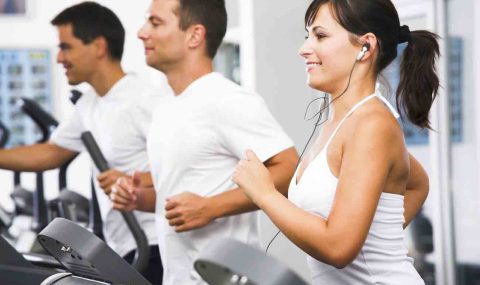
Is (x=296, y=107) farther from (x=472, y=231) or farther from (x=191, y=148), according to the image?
(x=191, y=148)

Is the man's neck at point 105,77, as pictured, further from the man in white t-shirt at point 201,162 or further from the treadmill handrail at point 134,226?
the man in white t-shirt at point 201,162

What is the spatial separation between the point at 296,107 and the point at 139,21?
345 cm

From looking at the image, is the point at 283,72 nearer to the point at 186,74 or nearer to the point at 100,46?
the point at 100,46

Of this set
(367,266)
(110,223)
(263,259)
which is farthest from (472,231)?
(263,259)

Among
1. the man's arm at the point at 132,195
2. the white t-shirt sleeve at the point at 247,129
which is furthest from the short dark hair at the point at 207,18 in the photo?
the man's arm at the point at 132,195

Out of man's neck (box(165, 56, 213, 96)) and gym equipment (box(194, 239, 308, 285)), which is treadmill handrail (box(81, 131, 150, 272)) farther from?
gym equipment (box(194, 239, 308, 285))

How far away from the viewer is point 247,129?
9.18ft

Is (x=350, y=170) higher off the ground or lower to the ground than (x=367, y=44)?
lower

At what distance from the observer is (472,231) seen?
5289mm

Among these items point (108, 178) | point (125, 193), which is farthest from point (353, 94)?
point (108, 178)

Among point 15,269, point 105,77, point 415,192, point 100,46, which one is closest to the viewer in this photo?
point 415,192

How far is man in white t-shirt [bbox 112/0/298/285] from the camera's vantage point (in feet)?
9.13

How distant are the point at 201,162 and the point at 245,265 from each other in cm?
156

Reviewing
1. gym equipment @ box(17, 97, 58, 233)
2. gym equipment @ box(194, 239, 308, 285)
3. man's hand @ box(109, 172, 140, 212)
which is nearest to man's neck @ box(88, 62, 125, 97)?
man's hand @ box(109, 172, 140, 212)
